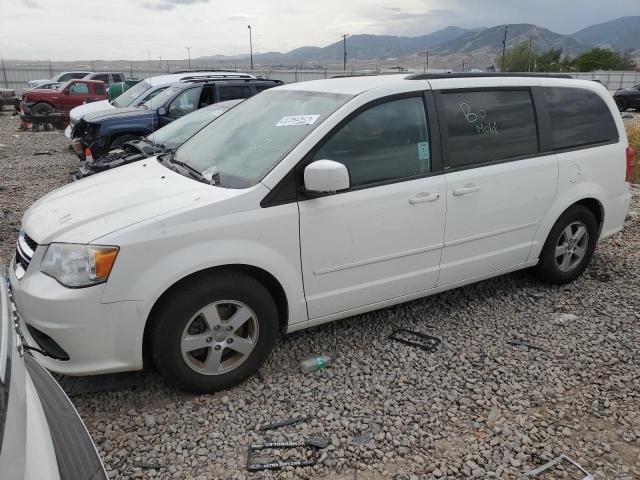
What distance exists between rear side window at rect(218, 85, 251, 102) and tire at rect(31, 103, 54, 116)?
998cm

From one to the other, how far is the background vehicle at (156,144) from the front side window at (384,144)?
3697 mm

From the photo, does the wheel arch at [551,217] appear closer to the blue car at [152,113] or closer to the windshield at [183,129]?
the windshield at [183,129]

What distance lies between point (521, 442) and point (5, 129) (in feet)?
64.7

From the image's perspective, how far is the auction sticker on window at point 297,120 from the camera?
3396 millimetres

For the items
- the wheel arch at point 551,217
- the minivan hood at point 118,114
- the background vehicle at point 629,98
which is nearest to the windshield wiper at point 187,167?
the wheel arch at point 551,217

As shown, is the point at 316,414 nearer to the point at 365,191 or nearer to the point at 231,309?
the point at 231,309

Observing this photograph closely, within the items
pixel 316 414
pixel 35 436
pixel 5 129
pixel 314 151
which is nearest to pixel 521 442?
pixel 316 414

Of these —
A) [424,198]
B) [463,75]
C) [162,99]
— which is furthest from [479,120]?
[162,99]

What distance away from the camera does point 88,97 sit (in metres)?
19.6

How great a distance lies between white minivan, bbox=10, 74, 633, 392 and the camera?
2791mm

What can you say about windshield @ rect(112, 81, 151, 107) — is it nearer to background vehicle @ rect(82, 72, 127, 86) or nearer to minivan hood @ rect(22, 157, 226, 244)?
minivan hood @ rect(22, 157, 226, 244)

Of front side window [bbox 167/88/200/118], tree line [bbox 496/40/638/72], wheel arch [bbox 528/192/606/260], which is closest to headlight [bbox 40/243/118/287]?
wheel arch [bbox 528/192/606/260]

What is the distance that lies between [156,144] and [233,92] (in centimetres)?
393

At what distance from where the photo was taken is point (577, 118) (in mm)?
4445
